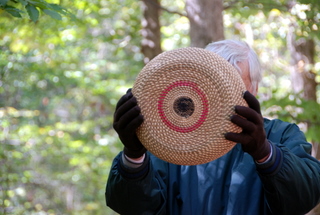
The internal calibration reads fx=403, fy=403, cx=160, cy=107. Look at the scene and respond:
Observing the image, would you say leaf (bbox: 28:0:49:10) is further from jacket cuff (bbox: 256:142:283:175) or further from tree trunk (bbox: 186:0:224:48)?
tree trunk (bbox: 186:0:224:48)

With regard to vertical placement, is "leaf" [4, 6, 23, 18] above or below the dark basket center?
above

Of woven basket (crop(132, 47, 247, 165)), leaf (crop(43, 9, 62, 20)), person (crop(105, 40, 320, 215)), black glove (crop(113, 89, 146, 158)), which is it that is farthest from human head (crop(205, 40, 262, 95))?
leaf (crop(43, 9, 62, 20))

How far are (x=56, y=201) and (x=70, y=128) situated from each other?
154 cm

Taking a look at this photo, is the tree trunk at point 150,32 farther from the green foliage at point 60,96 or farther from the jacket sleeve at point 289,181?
the jacket sleeve at point 289,181

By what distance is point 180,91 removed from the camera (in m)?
1.48

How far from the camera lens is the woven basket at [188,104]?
1.44m

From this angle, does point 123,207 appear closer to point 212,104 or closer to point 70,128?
point 212,104

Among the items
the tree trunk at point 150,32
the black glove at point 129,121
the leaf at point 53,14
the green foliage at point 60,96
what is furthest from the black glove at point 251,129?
the tree trunk at point 150,32

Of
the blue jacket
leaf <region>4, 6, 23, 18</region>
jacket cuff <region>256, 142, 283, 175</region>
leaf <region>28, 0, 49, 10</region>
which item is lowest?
the blue jacket

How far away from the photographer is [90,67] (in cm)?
708

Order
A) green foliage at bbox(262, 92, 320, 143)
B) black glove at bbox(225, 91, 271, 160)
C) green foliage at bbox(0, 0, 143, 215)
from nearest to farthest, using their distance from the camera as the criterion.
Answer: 1. black glove at bbox(225, 91, 271, 160)
2. green foliage at bbox(262, 92, 320, 143)
3. green foliage at bbox(0, 0, 143, 215)

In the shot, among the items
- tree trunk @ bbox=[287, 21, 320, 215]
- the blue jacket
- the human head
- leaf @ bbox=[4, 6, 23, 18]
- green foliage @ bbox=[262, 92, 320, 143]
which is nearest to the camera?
the blue jacket

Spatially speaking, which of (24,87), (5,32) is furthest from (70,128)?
(5,32)

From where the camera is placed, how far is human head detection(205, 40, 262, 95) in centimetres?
182
